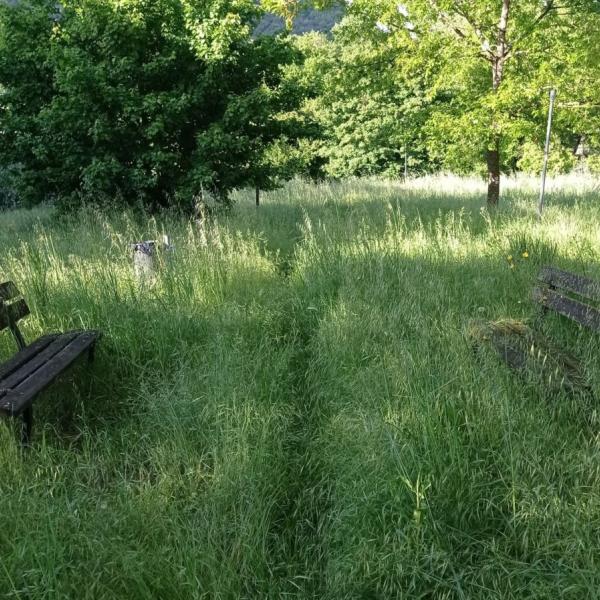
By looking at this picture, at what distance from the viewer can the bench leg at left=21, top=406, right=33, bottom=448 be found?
9.82ft

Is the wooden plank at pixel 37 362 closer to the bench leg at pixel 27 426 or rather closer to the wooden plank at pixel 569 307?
the bench leg at pixel 27 426

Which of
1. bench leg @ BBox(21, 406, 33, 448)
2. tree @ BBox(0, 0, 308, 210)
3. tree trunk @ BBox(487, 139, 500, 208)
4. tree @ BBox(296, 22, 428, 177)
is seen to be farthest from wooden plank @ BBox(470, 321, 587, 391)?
tree @ BBox(296, 22, 428, 177)

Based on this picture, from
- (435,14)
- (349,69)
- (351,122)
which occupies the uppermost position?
(435,14)

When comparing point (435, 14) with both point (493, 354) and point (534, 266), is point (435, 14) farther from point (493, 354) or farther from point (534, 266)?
point (493, 354)

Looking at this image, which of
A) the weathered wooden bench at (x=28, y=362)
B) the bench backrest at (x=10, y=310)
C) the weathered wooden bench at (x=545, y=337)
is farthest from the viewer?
the bench backrest at (x=10, y=310)

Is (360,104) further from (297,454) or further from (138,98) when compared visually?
(297,454)

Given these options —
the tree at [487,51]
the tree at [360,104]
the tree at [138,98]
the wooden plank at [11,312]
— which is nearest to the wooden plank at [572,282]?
the wooden plank at [11,312]

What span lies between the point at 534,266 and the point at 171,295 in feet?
12.1

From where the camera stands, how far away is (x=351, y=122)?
3000 cm

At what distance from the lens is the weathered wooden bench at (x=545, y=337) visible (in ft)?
10.1

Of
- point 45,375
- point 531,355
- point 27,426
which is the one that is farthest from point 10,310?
point 531,355

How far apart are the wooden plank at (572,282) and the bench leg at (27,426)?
3718mm

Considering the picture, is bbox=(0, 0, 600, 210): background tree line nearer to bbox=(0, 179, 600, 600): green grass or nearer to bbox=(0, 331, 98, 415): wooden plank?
bbox=(0, 179, 600, 600): green grass

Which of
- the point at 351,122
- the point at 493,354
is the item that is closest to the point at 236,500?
the point at 493,354
